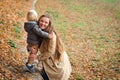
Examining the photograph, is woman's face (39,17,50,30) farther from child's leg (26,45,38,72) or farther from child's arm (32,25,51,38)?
child's leg (26,45,38,72)

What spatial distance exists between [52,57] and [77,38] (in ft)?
29.1

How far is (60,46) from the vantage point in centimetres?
691

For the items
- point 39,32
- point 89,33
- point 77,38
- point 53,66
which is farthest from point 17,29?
point 89,33

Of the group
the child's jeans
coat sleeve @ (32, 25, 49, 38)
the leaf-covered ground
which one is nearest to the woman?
coat sleeve @ (32, 25, 49, 38)

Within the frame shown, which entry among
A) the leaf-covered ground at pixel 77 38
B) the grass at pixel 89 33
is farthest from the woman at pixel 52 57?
the grass at pixel 89 33

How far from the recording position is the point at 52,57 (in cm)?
689

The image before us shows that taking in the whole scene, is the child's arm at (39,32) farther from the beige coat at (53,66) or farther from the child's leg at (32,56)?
the child's leg at (32,56)

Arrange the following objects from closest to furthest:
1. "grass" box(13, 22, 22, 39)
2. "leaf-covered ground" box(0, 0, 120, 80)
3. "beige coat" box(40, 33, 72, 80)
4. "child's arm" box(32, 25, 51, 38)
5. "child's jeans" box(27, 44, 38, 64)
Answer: "child's arm" box(32, 25, 51, 38)
"beige coat" box(40, 33, 72, 80)
"child's jeans" box(27, 44, 38, 64)
"leaf-covered ground" box(0, 0, 120, 80)
"grass" box(13, 22, 22, 39)

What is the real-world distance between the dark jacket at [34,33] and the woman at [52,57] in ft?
Answer: 0.44

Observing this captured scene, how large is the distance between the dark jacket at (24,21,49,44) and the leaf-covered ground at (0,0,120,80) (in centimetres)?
103

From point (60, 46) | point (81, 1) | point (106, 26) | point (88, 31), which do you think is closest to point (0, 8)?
point (88, 31)

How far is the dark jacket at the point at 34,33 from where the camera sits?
6.80 meters

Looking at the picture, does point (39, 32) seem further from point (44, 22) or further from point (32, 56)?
point (32, 56)

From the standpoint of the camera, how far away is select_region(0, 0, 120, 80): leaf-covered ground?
8.83 m
